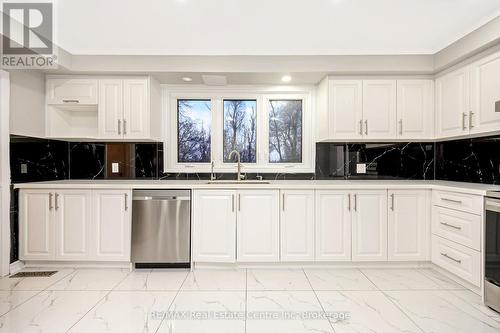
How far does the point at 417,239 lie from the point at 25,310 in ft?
11.6

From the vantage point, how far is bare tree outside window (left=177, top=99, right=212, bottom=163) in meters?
3.77

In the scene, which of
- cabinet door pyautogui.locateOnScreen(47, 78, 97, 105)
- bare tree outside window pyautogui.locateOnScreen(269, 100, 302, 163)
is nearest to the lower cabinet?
cabinet door pyautogui.locateOnScreen(47, 78, 97, 105)

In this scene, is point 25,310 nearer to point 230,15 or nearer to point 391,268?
point 230,15

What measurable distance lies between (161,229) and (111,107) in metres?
1.50

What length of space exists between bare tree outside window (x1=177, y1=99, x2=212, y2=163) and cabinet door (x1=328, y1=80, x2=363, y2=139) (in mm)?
1516

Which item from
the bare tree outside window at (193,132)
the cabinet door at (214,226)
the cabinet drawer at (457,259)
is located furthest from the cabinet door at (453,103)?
the bare tree outside window at (193,132)

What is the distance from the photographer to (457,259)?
263 cm

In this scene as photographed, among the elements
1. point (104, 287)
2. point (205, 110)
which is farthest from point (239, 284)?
point (205, 110)

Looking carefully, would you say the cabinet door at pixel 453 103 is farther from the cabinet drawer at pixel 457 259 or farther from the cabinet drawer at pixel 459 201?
the cabinet drawer at pixel 457 259

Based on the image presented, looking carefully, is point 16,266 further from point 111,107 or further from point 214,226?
point 214,226

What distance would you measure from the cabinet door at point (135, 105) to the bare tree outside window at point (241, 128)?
3.22ft

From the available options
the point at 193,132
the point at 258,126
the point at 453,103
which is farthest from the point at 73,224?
the point at 453,103

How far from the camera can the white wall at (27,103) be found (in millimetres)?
2953

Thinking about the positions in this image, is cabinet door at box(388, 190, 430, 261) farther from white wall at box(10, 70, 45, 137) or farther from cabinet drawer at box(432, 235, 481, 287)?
white wall at box(10, 70, 45, 137)
